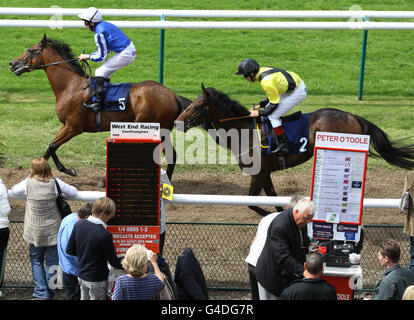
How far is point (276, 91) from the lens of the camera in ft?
23.7

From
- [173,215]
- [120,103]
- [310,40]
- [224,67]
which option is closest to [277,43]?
[310,40]

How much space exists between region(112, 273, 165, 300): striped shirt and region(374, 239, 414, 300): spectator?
1.49m

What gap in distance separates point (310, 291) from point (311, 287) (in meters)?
0.03

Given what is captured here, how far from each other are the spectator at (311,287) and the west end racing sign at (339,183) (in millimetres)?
958

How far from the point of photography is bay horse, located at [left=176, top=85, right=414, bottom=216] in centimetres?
752

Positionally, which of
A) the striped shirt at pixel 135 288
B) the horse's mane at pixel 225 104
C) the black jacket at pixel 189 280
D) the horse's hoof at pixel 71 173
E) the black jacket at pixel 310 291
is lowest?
the horse's hoof at pixel 71 173

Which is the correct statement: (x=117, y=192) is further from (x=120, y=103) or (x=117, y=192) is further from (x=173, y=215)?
(x=120, y=103)

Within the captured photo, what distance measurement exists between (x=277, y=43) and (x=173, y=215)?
765 cm

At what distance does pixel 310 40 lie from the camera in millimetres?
14664

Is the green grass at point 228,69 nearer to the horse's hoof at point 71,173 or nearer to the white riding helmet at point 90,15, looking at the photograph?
the horse's hoof at point 71,173

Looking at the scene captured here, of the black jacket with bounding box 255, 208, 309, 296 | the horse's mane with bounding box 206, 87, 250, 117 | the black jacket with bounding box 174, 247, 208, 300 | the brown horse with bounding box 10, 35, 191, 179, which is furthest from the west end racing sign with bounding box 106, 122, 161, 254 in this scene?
the brown horse with bounding box 10, 35, 191, 179

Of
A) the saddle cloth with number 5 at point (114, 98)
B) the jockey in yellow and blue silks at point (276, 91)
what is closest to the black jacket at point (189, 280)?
the jockey in yellow and blue silks at point (276, 91)

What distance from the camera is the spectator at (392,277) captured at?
451 centimetres

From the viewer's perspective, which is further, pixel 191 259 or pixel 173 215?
pixel 173 215
